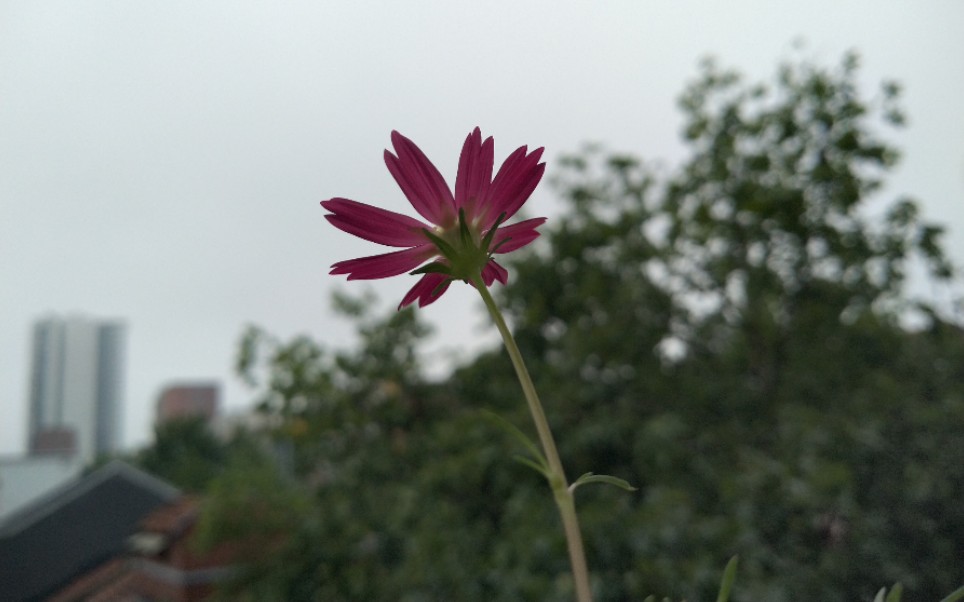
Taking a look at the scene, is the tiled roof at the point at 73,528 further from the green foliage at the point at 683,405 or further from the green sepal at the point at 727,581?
the green sepal at the point at 727,581

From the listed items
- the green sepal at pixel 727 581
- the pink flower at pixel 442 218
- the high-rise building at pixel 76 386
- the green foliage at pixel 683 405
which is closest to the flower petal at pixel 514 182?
the pink flower at pixel 442 218

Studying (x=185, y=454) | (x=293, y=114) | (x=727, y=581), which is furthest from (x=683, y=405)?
(x=185, y=454)

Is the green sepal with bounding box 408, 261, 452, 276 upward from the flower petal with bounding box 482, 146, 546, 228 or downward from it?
downward

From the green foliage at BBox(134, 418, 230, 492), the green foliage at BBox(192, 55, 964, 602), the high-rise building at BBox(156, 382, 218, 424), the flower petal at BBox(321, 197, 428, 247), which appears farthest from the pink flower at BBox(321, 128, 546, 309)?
the high-rise building at BBox(156, 382, 218, 424)

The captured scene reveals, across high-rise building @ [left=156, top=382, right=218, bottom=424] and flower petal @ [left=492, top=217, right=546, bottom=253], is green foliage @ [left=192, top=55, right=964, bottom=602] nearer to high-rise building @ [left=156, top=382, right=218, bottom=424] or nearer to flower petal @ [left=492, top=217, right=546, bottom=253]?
flower petal @ [left=492, top=217, right=546, bottom=253]

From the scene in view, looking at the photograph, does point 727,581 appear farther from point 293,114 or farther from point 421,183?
point 293,114

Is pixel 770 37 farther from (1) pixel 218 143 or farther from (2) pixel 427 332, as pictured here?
(1) pixel 218 143
